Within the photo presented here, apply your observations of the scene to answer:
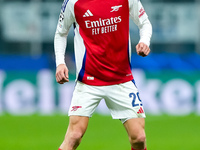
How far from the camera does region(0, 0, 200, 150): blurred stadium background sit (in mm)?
11336

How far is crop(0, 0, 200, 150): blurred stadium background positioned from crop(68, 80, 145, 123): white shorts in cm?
327

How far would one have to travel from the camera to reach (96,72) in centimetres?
645

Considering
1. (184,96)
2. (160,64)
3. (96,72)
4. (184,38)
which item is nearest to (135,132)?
(96,72)

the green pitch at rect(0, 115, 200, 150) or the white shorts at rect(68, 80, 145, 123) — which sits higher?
the white shorts at rect(68, 80, 145, 123)

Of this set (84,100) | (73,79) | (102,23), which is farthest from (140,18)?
(73,79)

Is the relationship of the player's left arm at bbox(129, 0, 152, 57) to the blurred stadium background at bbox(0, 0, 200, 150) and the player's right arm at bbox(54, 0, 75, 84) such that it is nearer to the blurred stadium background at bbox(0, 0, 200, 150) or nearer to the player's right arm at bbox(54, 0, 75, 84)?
the player's right arm at bbox(54, 0, 75, 84)

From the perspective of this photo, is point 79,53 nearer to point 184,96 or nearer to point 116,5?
point 116,5

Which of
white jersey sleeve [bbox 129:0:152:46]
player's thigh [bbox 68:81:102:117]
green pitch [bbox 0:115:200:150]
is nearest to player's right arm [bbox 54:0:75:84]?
player's thigh [bbox 68:81:102:117]

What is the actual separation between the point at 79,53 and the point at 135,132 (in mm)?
1058

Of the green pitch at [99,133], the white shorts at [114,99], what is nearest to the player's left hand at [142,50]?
the white shorts at [114,99]

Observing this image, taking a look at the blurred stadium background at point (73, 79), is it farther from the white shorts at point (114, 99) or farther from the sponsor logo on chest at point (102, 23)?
the sponsor logo on chest at point (102, 23)

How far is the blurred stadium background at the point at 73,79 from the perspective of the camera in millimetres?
11336

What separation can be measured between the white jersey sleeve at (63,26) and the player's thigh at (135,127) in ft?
3.23

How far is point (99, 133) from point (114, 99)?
5594 millimetres
